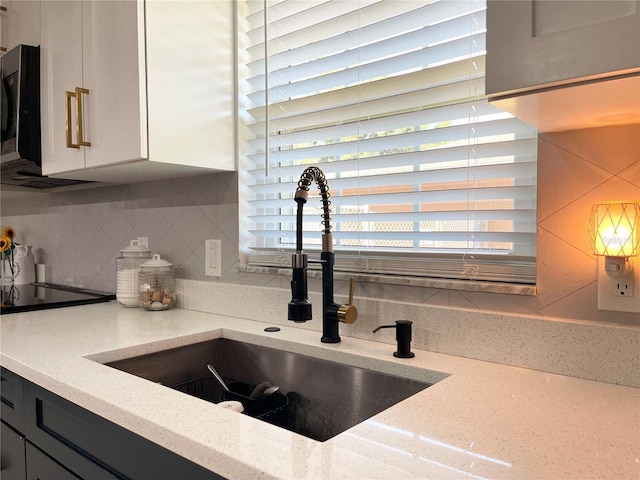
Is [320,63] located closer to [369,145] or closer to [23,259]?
[369,145]

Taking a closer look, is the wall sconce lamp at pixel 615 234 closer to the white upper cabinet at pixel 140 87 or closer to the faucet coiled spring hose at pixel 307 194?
the faucet coiled spring hose at pixel 307 194

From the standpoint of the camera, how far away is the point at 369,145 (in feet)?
4.37

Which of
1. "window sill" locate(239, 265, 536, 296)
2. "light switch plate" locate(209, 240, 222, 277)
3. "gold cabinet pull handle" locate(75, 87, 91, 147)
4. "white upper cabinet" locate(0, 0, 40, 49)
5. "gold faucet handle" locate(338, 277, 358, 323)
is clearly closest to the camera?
"window sill" locate(239, 265, 536, 296)

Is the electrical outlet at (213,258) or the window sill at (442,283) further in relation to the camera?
the electrical outlet at (213,258)

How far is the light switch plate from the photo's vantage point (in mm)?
1705

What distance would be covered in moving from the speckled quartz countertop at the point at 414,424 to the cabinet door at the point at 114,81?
627 mm

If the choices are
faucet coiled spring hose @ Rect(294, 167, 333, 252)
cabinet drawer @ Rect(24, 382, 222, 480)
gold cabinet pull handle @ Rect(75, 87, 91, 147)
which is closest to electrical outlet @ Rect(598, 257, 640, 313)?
faucet coiled spring hose @ Rect(294, 167, 333, 252)

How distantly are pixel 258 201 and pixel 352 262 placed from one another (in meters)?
0.46

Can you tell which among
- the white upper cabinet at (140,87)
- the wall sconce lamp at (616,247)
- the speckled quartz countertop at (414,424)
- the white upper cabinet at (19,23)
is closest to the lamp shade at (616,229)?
the wall sconce lamp at (616,247)

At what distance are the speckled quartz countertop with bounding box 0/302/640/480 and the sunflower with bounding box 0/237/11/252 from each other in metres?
1.68

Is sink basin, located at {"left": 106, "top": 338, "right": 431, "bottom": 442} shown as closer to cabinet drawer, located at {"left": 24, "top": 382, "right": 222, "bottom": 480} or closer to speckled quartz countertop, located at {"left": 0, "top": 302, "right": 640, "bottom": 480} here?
speckled quartz countertop, located at {"left": 0, "top": 302, "right": 640, "bottom": 480}

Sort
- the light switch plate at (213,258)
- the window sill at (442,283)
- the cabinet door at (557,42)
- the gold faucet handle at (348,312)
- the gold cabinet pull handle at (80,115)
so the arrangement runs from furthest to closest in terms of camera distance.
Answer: the light switch plate at (213,258)
the gold cabinet pull handle at (80,115)
the gold faucet handle at (348,312)
the window sill at (442,283)
the cabinet door at (557,42)

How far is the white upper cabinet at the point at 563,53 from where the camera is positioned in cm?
60

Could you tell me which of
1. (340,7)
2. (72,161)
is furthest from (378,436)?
(72,161)
